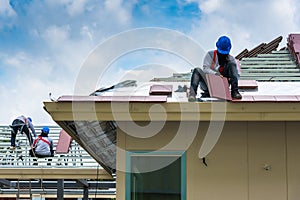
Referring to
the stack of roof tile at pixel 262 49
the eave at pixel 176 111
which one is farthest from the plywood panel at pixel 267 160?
the stack of roof tile at pixel 262 49

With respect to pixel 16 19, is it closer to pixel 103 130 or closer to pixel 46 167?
pixel 46 167

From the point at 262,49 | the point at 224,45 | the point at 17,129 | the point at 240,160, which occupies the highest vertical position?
the point at 262,49

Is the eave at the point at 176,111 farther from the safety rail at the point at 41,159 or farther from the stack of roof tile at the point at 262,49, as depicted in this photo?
the safety rail at the point at 41,159

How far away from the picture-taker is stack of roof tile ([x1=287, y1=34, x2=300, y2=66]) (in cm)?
945

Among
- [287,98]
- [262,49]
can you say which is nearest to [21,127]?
[262,49]

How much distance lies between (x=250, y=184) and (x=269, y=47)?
6.95m

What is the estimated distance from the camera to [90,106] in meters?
4.67

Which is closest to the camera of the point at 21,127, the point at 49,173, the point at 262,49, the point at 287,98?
the point at 287,98

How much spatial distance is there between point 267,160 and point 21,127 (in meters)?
7.96

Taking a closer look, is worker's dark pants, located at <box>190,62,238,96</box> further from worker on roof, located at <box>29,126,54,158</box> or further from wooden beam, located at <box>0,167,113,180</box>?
worker on roof, located at <box>29,126,54,158</box>

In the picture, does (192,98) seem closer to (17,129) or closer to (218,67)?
(218,67)

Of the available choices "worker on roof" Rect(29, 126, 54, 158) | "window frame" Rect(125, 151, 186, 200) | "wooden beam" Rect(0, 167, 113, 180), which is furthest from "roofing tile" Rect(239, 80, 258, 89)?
"worker on roof" Rect(29, 126, 54, 158)

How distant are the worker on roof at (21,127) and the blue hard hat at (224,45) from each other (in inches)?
298

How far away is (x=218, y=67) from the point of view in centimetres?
543
